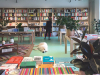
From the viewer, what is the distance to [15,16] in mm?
9086

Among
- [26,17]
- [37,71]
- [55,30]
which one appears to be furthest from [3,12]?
[37,71]

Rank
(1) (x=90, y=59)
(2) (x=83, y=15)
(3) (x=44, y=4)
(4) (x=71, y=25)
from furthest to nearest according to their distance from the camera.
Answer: (2) (x=83, y=15), (3) (x=44, y=4), (4) (x=71, y=25), (1) (x=90, y=59)

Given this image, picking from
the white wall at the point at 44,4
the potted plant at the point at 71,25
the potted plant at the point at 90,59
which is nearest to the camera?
the potted plant at the point at 90,59

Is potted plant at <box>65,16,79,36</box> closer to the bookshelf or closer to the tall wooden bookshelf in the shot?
the tall wooden bookshelf

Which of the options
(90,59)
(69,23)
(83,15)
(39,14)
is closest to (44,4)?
(39,14)

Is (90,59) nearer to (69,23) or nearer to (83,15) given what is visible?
(69,23)

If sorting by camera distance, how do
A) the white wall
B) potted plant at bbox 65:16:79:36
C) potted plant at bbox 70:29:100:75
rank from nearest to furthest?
potted plant at bbox 70:29:100:75 < potted plant at bbox 65:16:79:36 < the white wall

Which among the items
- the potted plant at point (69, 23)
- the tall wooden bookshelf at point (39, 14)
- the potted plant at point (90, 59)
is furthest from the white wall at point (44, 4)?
the potted plant at point (90, 59)

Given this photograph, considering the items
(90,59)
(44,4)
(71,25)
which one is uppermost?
(44,4)

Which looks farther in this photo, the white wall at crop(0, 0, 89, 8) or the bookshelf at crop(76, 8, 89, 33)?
the bookshelf at crop(76, 8, 89, 33)

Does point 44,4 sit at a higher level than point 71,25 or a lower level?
higher

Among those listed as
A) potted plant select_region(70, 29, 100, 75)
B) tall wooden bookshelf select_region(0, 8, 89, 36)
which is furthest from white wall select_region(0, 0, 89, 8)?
potted plant select_region(70, 29, 100, 75)

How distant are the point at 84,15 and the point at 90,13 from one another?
0.48m

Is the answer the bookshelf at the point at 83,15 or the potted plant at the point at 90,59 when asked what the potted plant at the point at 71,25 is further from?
the bookshelf at the point at 83,15
